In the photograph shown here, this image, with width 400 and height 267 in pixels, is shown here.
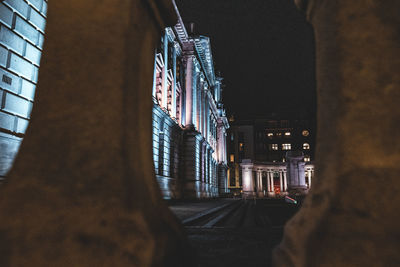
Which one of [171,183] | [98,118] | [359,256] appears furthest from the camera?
[171,183]

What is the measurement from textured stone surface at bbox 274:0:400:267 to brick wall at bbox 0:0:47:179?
8286 mm

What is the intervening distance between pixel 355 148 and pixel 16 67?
9.34m

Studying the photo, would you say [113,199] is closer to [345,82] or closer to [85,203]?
[85,203]

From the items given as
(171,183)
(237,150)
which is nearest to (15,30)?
(171,183)

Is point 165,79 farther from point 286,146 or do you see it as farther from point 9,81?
point 286,146

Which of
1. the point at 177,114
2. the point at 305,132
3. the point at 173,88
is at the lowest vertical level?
the point at 177,114

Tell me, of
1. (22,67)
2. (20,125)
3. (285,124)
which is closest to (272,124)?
(285,124)

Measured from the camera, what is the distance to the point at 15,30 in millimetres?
7762

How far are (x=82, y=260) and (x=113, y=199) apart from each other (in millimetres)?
327

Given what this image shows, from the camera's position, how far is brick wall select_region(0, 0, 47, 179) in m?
7.25

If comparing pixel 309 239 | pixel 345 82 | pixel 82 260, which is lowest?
pixel 82 260

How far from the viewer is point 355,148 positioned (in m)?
1.36

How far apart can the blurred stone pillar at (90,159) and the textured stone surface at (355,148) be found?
32.6 inches

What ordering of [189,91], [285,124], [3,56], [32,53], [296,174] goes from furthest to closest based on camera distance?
[285,124] < [189,91] < [296,174] < [32,53] < [3,56]
